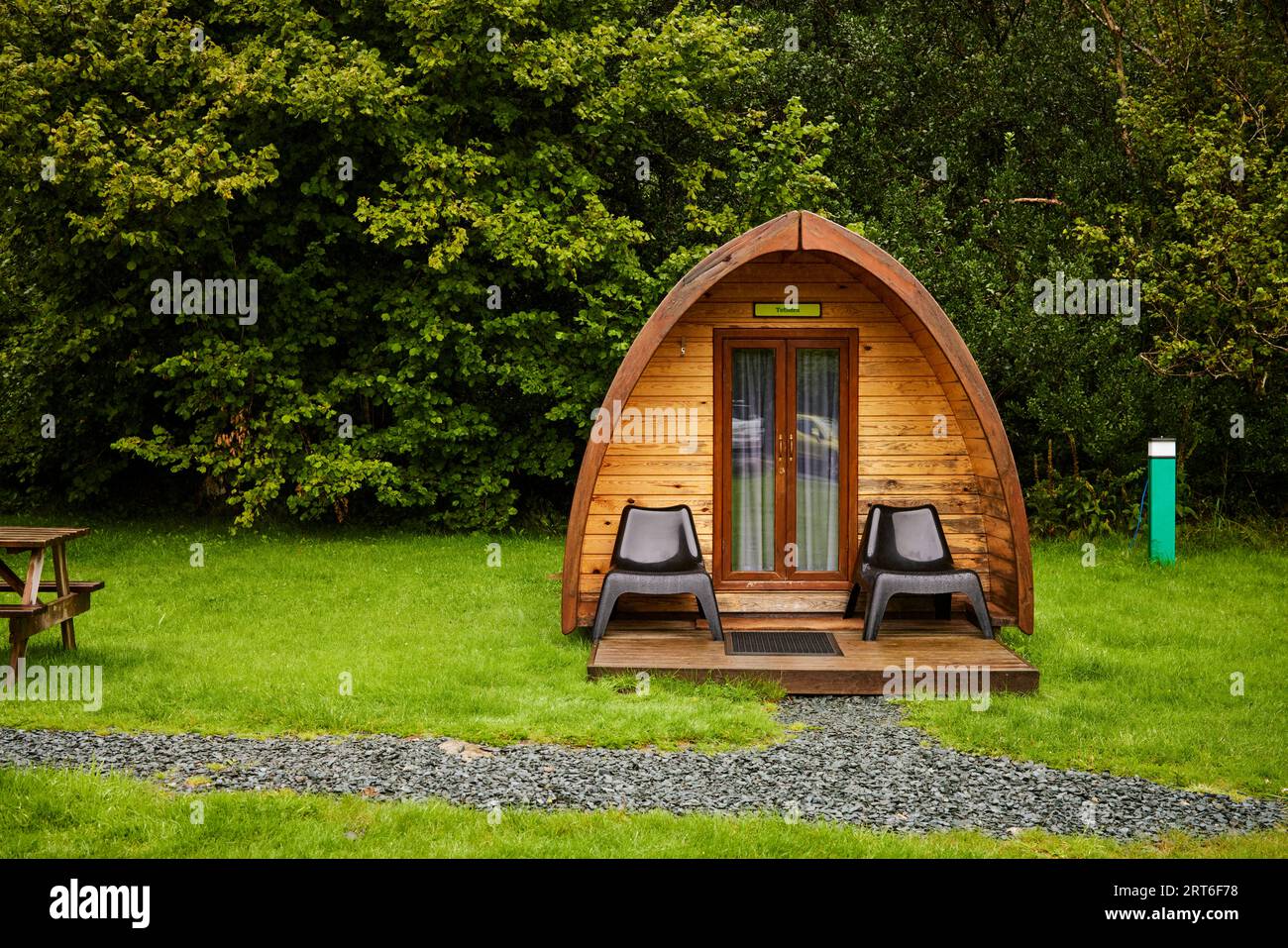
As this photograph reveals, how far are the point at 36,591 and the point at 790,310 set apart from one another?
5773 millimetres

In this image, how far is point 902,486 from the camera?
9156mm

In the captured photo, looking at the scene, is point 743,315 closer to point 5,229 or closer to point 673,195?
point 673,195

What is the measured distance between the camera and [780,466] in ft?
30.5

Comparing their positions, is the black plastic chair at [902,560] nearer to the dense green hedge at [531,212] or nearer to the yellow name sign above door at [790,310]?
the yellow name sign above door at [790,310]

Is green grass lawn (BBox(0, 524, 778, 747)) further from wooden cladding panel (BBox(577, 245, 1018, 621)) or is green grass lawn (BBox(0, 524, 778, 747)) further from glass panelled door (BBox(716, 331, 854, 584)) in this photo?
glass panelled door (BBox(716, 331, 854, 584))

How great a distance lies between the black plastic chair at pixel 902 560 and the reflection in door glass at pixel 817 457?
16.5 inches

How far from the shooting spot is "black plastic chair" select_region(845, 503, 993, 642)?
319 inches

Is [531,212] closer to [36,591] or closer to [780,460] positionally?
[780,460]

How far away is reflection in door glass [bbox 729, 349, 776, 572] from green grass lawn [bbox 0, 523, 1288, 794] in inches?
64.9

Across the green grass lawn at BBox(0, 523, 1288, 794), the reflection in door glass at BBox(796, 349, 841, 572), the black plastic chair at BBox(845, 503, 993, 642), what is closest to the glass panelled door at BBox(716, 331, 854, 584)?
the reflection in door glass at BBox(796, 349, 841, 572)

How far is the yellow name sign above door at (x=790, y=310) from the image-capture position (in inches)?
Result: 361

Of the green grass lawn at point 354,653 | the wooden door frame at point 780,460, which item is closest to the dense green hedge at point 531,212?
the green grass lawn at point 354,653

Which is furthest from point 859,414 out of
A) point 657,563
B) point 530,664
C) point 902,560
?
point 530,664
